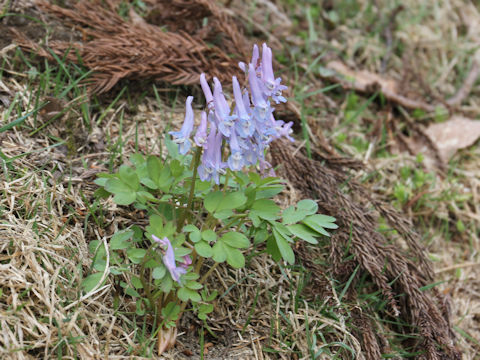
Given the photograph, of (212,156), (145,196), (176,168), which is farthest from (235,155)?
(145,196)

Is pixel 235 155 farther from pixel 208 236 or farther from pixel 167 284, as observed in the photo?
pixel 167 284

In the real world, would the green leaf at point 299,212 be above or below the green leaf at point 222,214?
below

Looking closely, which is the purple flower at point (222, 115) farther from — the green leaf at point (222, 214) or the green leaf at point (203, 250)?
the green leaf at point (203, 250)

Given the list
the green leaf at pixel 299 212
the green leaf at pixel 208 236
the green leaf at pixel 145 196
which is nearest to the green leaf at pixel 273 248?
the green leaf at pixel 299 212

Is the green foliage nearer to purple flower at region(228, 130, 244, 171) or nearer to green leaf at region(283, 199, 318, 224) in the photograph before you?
green leaf at region(283, 199, 318, 224)

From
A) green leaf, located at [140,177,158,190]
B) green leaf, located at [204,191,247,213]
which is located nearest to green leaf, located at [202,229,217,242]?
green leaf, located at [204,191,247,213]

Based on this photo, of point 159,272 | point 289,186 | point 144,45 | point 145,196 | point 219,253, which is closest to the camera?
point 159,272

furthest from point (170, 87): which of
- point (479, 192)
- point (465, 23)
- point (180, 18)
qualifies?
point (465, 23)

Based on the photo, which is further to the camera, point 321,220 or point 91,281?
point 321,220
